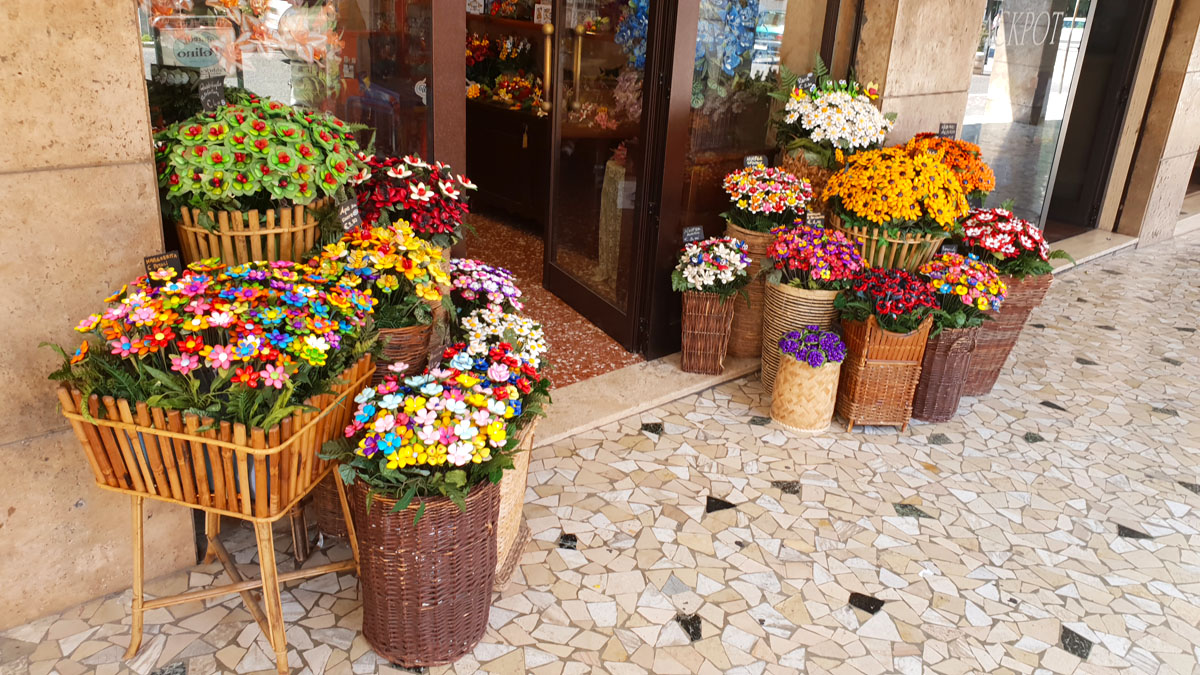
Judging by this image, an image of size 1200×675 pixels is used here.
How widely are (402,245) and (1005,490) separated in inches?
102

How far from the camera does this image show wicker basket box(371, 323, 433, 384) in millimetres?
2510

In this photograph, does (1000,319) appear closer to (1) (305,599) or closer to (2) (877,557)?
(2) (877,557)

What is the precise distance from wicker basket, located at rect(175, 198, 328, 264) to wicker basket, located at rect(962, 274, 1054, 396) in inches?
121

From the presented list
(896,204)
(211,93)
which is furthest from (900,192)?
(211,93)

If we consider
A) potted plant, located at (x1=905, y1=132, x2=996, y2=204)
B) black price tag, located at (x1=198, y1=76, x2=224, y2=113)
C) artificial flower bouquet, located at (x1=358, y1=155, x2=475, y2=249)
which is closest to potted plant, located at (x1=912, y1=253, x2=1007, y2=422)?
potted plant, located at (x1=905, y1=132, x2=996, y2=204)

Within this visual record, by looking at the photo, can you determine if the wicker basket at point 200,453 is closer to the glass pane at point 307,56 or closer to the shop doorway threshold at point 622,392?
the glass pane at point 307,56

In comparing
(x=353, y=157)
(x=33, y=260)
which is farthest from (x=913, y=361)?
(x=33, y=260)

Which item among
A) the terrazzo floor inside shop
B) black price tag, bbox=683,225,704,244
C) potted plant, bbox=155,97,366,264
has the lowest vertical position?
the terrazzo floor inside shop

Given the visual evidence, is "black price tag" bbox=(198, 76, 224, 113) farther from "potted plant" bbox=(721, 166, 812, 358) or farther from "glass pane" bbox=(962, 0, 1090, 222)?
"glass pane" bbox=(962, 0, 1090, 222)

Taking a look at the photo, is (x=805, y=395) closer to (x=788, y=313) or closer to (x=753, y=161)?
(x=788, y=313)

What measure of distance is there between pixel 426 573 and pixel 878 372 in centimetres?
226

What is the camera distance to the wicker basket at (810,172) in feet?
14.2

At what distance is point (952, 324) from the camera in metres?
3.68

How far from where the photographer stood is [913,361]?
3.68 metres
